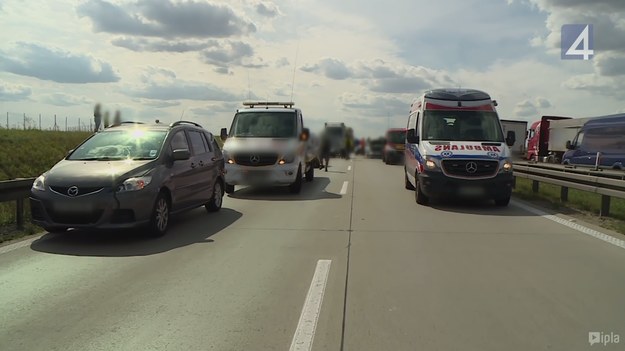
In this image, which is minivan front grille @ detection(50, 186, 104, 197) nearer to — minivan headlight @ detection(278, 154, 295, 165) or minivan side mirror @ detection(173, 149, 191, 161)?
minivan side mirror @ detection(173, 149, 191, 161)

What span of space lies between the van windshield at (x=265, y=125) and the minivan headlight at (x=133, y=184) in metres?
7.08

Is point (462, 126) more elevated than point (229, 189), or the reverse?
point (462, 126)

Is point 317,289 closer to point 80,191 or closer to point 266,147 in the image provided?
point 80,191

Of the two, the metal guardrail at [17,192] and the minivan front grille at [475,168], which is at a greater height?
the minivan front grille at [475,168]

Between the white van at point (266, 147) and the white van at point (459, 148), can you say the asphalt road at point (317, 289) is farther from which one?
the white van at point (266, 147)

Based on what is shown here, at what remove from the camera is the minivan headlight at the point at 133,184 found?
298 inches

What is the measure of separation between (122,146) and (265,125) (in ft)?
21.8

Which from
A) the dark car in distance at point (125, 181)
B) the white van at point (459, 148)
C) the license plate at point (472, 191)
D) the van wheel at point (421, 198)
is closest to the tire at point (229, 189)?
the dark car in distance at point (125, 181)

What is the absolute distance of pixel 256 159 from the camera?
46.1 feet

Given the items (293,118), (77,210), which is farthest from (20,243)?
(293,118)

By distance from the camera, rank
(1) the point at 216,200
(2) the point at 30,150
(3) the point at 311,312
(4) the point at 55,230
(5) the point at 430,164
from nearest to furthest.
→ 1. (3) the point at 311,312
2. (4) the point at 55,230
3. (1) the point at 216,200
4. (5) the point at 430,164
5. (2) the point at 30,150

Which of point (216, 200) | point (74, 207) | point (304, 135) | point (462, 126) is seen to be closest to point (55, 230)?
point (74, 207)

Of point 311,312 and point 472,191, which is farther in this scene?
point 472,191

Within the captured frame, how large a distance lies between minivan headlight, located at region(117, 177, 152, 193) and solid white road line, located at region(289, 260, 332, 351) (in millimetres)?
3047
